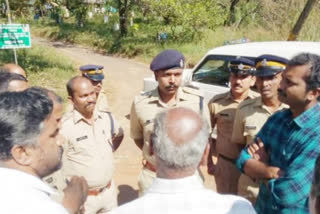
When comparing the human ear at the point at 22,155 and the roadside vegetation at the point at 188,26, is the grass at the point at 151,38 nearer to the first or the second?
the roadside vegetation at the point at 188,26

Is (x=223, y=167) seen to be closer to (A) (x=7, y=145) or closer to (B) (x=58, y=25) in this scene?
(A) (x=7, y=145)

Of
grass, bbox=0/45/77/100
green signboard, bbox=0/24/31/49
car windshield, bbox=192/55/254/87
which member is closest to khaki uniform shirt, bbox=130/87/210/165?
car windshield, bbox=192/55/254/87

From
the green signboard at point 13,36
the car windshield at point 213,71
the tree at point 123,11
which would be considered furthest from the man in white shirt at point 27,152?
the tree at point 123,11

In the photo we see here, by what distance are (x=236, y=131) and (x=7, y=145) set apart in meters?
1.95

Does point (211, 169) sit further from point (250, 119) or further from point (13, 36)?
point (13, 36)

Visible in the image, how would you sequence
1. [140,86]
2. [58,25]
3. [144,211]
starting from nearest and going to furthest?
[144,211] < [140,86] < [58,25]

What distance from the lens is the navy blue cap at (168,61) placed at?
9.32 ft

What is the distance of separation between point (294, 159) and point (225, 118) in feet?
4.43

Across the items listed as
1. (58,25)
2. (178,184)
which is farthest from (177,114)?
(58,25)

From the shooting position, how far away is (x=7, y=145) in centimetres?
153

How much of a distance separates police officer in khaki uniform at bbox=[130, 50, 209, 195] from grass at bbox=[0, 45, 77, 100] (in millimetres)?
6190

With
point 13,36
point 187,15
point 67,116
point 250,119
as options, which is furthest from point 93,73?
point 187,15

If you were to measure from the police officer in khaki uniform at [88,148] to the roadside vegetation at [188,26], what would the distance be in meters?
10.7

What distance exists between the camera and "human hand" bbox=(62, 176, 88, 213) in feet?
6.69
